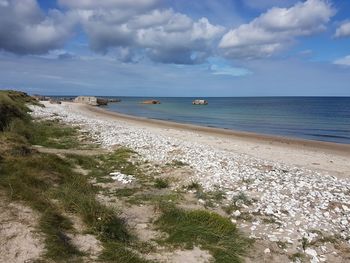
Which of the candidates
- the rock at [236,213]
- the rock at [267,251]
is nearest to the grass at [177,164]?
the rock at [236,213]

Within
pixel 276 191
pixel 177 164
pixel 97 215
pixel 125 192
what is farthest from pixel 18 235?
pixel 177 164

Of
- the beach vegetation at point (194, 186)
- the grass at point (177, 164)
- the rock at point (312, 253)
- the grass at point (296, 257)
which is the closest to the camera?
the grass at point (296, 257)

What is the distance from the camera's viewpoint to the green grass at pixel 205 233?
317 inches

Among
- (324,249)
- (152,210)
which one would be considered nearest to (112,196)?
(152,210)

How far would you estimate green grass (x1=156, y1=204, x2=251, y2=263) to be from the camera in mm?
8062

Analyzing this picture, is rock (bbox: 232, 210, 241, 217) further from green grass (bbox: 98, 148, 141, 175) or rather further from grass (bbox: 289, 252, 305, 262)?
green grass (bbox: 98, 148, 141, 175)

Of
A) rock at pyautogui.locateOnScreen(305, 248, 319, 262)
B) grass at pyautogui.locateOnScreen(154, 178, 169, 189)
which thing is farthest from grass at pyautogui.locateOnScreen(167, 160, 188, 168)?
rock at pyautogui.locateOnScreen(305, 248, 319, 262)

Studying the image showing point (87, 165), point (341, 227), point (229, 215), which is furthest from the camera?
point (87, 165)

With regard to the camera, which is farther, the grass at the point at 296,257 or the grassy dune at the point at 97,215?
the grass at the point at 296,257

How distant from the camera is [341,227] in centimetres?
955

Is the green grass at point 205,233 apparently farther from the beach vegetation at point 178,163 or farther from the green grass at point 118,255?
the beach vegetation at point 178,163

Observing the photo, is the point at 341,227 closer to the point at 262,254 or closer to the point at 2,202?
the point at 262,254

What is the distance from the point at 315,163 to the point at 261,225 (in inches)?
540

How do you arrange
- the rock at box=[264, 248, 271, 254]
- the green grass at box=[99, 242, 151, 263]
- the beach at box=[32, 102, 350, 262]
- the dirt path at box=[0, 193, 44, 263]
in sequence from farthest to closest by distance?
the beach at box=[32, 102, 350, 262]
the rock at box=[264, 248, 271, 254]
the green grass at box=[99, 242, 151, 263]
the dirt path at box=[0, 193, 44, 263]
